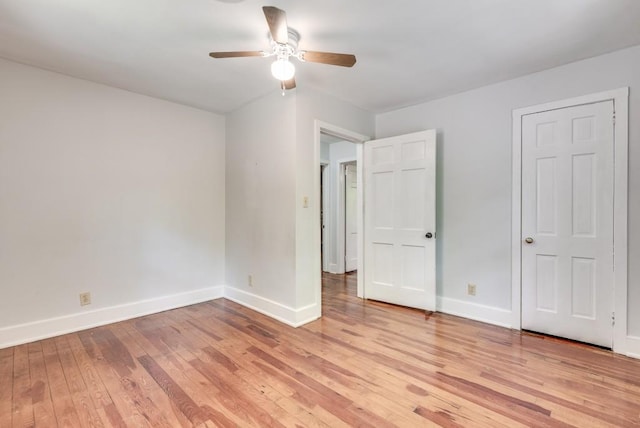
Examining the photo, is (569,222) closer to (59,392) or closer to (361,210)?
(361,210)

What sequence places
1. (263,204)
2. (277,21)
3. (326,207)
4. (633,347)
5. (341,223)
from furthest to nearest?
(326,207)
(341,223)
(263,204)
(633,347)
(277,21)

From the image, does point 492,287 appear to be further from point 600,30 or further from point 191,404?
point 191,404

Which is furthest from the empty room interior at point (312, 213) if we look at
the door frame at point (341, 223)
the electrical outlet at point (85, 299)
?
the door frame at point (341, 223)

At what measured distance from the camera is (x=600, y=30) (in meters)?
2.15

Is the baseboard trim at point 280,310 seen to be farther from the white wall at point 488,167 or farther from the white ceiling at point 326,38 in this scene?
the white ceiling at point 326,38

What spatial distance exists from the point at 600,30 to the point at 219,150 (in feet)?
12.6

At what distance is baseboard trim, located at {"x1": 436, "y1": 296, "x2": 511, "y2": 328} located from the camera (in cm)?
301

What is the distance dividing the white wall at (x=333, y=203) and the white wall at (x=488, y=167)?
1936mm

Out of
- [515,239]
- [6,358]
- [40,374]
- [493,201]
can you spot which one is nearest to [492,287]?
[515,239]

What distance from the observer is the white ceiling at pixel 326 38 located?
1909 millimetres

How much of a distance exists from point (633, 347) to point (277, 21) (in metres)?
3.52

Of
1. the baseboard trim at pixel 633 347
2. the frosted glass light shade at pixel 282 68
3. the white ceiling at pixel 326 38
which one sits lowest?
the baseboard trim at pixel 633 347

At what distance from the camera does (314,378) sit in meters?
2.08

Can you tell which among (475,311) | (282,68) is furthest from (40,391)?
(475,311)
